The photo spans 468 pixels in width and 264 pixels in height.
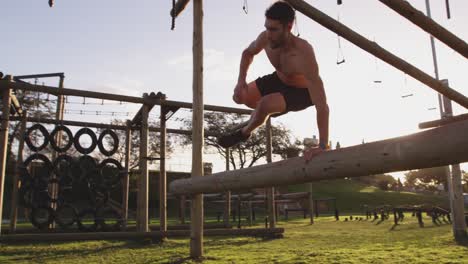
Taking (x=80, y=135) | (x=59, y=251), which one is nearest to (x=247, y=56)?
(x=59, y=251)

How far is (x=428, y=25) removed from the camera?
12.0 feet

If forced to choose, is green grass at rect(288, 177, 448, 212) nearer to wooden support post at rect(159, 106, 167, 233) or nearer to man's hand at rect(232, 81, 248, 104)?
wooden support post at rect(159, 106, 167, 233)

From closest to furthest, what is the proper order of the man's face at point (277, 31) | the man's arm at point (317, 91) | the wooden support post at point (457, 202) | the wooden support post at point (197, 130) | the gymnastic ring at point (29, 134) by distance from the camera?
1. the man's arm at point (317, 91)
2. the man's face at point (277, 31)
3. the wooden support post at point (197, 130)
4. the wooden support post at point (457, 202)
5. the gymnastic ring at point (29, 134)

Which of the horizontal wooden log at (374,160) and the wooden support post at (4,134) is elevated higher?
the wooden support post at (4,134)

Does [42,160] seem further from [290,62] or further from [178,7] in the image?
[290,62]

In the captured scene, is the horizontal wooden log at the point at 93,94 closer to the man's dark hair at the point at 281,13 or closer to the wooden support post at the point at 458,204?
the wooden support post at the point at 458,204

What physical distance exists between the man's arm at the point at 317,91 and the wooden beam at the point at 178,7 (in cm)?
416

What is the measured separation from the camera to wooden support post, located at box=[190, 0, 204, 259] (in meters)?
5.31

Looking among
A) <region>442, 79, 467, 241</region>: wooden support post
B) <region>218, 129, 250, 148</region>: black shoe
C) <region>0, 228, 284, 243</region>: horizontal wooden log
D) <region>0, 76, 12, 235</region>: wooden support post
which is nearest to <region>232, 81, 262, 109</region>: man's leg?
<region>218, 129, 250, 148</region>: black shoe

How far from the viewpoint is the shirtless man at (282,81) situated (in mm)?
2705

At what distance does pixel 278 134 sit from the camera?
40188 millimetres

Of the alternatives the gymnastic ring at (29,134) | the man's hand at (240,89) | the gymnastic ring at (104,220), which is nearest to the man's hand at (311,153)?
the man's hand at (240,89)

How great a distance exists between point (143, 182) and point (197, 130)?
95.0 inches

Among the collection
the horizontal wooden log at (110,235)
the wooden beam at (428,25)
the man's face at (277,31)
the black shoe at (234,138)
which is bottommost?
the horizontal wooden log at (110,235)
